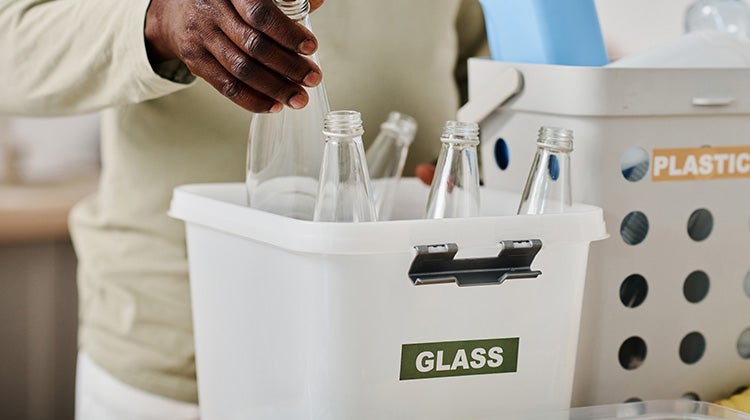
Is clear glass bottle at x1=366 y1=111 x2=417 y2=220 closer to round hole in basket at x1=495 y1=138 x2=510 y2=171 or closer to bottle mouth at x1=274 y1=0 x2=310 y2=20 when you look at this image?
round hole in basket at x1=495 y1=138 x2=510 y2=171

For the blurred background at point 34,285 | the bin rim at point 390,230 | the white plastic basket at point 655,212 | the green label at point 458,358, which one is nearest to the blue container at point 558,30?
the white plastic basket at point 655,212

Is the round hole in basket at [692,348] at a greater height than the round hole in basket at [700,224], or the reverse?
the round hole in basket at [700,224]

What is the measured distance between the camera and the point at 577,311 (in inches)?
23.4

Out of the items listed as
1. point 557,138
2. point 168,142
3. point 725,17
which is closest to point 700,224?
point 557,138

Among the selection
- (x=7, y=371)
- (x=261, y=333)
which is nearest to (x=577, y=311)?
(x=261, y=333)

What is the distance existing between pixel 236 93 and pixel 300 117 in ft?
0.45

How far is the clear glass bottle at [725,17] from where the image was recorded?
84 centimetres

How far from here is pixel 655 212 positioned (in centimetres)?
65

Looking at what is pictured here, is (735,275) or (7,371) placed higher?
(735,275)

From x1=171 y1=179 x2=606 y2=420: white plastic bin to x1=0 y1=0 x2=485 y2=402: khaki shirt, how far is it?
26 centimetres

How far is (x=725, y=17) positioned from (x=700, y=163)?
253 millimetres

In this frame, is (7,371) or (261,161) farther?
(7,371)

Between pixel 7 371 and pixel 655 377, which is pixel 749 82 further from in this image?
pixel 7 371

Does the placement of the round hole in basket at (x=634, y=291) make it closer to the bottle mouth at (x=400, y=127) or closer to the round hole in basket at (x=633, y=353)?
the round hole in basket at (x=633, y=353)
